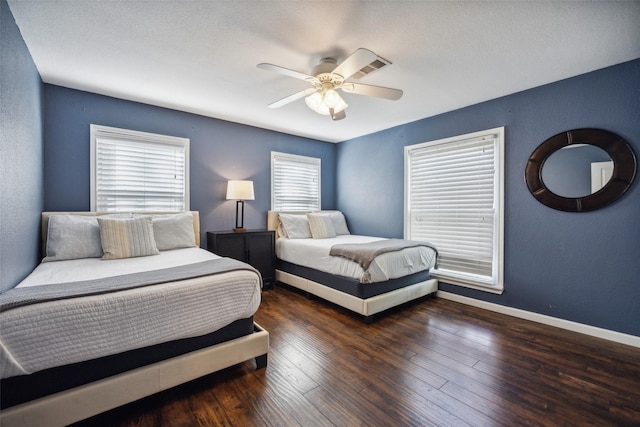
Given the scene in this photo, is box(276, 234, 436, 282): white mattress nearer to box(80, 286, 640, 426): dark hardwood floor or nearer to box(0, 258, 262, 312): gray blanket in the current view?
box(80, 286, 640, 426): dark hardwood floor

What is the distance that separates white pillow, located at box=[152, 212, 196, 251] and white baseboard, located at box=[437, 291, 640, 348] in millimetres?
3513

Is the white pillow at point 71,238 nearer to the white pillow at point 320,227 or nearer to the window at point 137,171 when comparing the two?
the window at point 137,171

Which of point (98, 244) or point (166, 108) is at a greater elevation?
point (166, 108)

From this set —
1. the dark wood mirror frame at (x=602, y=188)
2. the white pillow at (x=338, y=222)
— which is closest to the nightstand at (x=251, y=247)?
the white pillow at (x=338, y=222)

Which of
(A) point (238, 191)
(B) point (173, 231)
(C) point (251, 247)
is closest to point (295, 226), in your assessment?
(C) point (251, 247)

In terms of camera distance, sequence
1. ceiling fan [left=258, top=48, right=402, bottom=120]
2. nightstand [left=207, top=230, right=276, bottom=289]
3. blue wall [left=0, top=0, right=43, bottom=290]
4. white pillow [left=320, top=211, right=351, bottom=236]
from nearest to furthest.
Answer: blue wall [left=0, top=0, right=43, bottom=290] < ceiling fan [left=258, top=48, right=402, bottom=120] < nightstand [left=207, top=230, right=276, bottom=289] < white pillow [left=320, top=211, right=351, bottom=236]

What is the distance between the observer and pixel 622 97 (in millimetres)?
2393

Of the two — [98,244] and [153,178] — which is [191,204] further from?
[98,244]

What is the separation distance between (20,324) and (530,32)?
359 cm

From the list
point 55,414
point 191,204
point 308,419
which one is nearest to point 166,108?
point 191,204

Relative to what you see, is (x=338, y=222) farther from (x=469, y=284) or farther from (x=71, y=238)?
(x=71, y=238)

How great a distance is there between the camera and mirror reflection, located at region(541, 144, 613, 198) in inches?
99.0

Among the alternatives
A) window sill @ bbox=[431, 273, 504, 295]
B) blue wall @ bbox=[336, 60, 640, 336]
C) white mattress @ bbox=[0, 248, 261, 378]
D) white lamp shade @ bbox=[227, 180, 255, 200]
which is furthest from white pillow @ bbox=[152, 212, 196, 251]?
blue wall @ bbox=[336, 60, 640, 336]

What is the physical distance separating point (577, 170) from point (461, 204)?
116cm
